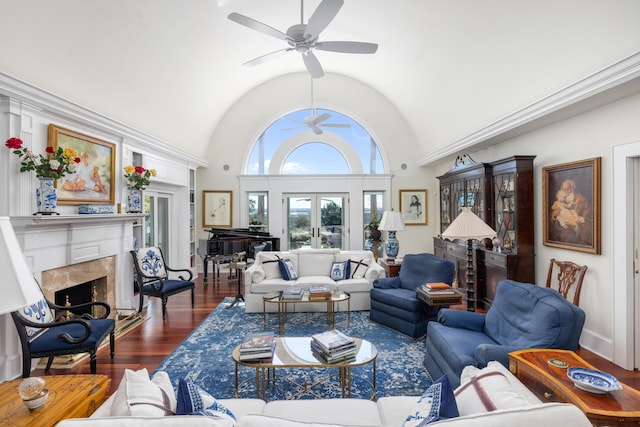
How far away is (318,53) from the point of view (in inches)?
262

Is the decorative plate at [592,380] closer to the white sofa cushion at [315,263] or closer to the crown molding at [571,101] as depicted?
the crown molding at [571,101]

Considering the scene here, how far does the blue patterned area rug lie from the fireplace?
55.4 inches

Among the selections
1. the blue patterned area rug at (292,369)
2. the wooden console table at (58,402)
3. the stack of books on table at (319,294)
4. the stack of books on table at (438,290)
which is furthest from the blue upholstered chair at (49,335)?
the stack of books on table at (438,290)

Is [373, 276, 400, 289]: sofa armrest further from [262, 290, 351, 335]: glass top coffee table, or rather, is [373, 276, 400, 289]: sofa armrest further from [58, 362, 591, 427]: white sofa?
[58, 362, 591, 427]: white sofa

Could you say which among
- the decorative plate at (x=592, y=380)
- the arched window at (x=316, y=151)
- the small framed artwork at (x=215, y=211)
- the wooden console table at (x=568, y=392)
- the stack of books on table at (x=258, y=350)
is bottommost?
the stack of books on table at (x=258, y=350)

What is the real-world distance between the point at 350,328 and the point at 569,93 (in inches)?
137

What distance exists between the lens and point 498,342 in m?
2.52

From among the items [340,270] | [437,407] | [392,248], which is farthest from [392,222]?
[437,407]

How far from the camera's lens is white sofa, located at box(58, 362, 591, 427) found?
1023 mm

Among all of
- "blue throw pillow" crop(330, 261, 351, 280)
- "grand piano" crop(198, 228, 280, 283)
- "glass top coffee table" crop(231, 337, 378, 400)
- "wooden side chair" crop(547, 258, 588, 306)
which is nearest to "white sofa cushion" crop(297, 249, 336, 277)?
"blue throw pillow" crop(330, 261, 351, 280)

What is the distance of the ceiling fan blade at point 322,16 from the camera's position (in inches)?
104

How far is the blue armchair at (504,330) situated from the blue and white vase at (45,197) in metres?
3.85

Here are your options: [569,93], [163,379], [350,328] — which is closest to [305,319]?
[350,328]

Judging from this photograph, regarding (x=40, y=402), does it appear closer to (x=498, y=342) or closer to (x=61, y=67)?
(x=498, y=342)
